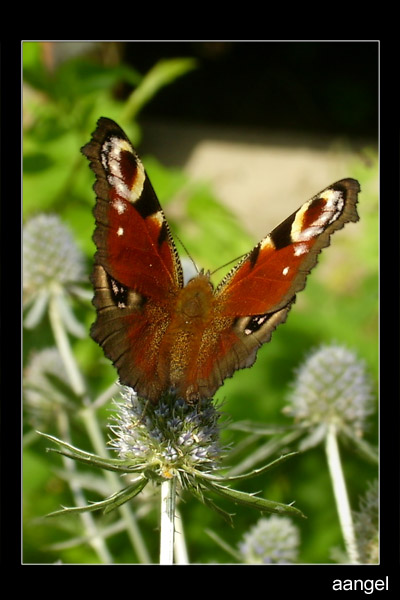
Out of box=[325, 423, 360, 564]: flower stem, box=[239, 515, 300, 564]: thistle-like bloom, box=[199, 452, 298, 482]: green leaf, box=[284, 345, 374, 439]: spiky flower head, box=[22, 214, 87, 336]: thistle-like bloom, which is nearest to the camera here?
box=[199, 452, 298, 482]: green leaf

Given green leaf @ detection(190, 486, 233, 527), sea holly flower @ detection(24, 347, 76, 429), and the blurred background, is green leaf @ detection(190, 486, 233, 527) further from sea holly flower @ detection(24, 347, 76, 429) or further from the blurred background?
sea holly flower @ detection(24, 347, 76, 429)

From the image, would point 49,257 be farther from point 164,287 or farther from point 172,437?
point 172,437

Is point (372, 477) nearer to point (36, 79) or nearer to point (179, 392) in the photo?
point (179, 392)

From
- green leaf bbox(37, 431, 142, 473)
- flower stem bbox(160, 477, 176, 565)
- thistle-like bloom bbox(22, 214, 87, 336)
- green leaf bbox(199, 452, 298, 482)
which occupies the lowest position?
flower stem bbox(160, 477, 176, 565)

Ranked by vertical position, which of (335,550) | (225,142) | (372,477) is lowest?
(335,550)

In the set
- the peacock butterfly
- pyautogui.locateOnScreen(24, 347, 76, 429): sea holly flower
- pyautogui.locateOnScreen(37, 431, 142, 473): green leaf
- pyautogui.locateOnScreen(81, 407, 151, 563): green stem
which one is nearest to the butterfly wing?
the peacock butterfly
